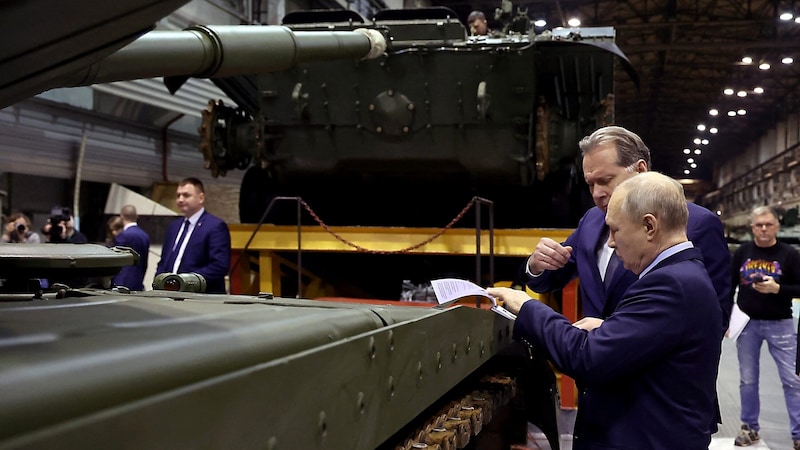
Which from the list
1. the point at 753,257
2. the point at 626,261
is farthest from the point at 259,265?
the point at 626,261

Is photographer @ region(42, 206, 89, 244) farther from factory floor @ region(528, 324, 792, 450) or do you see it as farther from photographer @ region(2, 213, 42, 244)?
factory floor @ region(528, 324, 792, 450)

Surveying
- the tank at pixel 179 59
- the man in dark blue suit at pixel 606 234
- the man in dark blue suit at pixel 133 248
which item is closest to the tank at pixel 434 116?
the man in dark blue suit at pixel 133 248

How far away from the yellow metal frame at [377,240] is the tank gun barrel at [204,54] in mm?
2540

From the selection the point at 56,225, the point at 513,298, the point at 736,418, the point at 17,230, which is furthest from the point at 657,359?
the point at 17,230

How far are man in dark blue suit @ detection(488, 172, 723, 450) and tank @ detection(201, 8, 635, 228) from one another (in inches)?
173

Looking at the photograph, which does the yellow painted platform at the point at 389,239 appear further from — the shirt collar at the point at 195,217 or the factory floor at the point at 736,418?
the factory floor at the point at 736,418

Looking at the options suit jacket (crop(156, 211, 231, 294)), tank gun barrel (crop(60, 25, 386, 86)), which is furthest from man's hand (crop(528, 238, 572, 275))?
suit jacket (crop(156, 211, 231, 294))

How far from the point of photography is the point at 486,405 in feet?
10.8

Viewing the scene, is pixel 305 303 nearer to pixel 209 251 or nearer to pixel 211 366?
pixel 211 366

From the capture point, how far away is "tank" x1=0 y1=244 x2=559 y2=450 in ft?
3.38

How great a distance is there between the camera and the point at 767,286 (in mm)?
5781

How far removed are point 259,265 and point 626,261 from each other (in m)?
5.20

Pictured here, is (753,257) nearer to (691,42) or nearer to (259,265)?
(259,265)

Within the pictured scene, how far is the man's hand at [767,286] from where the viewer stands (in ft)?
18.9
